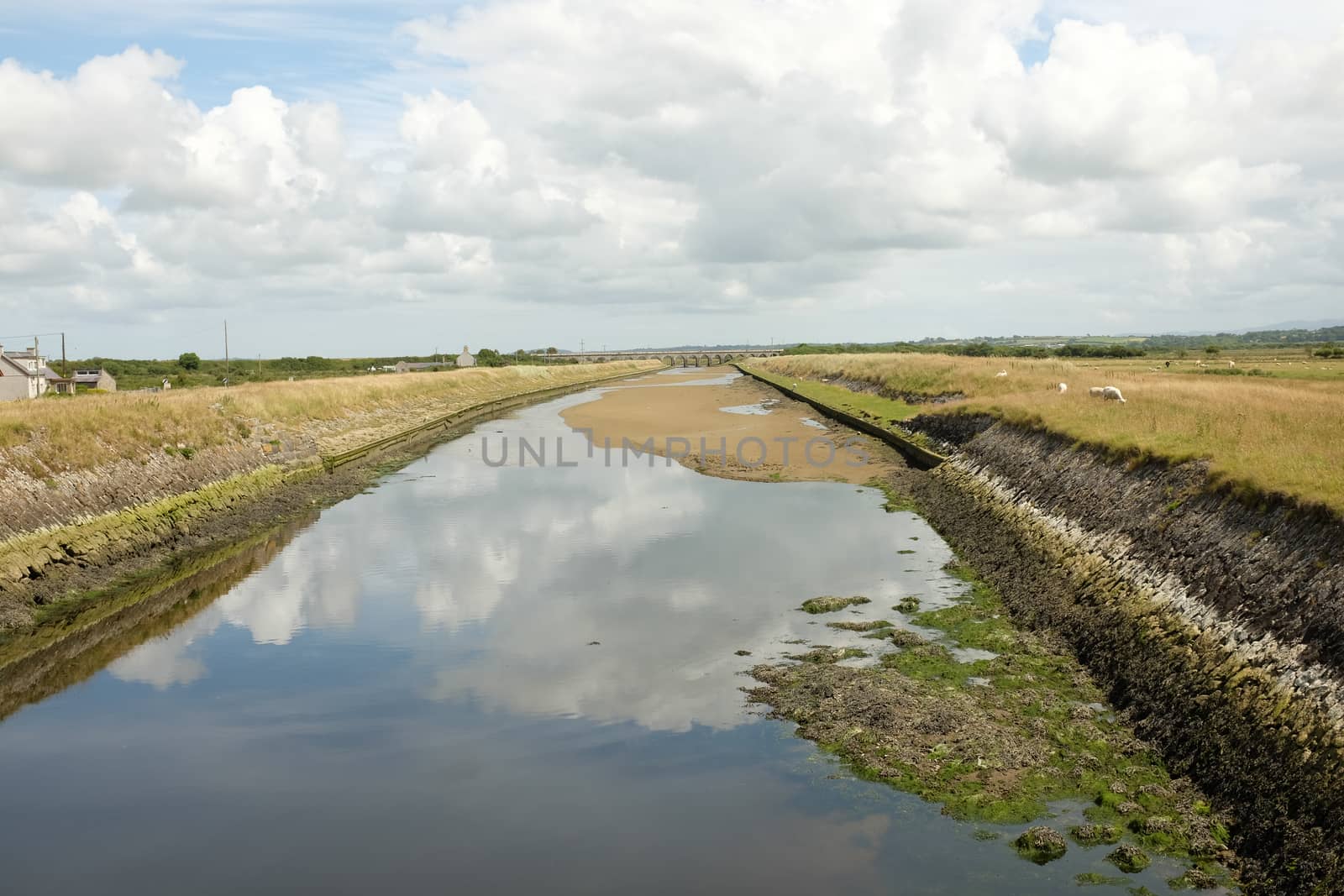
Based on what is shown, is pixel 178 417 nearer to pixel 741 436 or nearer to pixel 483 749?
pixel 483 749

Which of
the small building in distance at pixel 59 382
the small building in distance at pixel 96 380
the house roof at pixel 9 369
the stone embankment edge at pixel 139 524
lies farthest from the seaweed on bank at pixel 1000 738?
the small building in distance at pixel 59 382

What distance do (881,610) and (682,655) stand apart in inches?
170

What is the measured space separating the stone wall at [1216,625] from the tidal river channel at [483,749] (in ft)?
5.86

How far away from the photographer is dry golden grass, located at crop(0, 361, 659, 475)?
2364 centimetres

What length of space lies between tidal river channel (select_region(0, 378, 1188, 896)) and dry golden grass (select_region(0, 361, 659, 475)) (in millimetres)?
6602

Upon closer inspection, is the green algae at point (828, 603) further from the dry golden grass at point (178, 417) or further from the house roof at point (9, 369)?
the house roof at point (9, 369)

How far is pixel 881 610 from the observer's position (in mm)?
17438

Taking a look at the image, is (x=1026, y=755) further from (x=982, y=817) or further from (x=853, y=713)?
(x=853, y=713)

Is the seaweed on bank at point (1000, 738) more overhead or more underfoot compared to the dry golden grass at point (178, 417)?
more underfoot

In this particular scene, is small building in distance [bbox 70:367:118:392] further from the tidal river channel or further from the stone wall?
the stone wall

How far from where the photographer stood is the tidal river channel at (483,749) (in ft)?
30.7

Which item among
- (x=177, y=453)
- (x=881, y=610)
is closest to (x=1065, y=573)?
(x=881, y=610)

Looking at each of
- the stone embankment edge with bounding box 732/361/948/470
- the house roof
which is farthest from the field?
the house roof

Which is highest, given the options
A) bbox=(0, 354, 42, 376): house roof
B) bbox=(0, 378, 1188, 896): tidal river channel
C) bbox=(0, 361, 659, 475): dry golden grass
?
bbox=(0, 354, 42, 376): house roof
